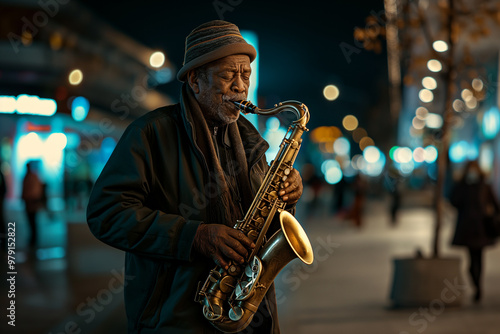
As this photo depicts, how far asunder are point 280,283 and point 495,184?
15.7 metres

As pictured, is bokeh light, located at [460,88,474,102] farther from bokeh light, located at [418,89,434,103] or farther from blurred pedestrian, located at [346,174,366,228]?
bokeh light, located at [418,89,434,103]

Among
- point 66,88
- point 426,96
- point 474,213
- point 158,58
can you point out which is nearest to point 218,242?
point 474,213

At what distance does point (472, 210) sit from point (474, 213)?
5cm

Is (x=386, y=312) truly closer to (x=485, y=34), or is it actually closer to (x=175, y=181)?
(x=485, y=34)

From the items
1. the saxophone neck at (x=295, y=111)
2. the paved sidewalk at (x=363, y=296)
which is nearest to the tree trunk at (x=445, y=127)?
the paved sidewalk at (x=363, y=296)

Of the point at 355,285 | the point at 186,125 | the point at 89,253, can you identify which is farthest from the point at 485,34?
the point at 89,253

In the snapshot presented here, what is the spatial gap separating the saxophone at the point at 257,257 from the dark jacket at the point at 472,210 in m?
6.05

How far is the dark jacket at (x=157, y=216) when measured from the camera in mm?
2510

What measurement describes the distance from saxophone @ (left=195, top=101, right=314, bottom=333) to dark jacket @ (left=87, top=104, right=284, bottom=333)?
0.08 meters

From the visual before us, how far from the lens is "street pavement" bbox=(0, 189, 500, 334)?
689cm

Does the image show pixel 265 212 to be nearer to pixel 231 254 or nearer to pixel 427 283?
pixel 231 254

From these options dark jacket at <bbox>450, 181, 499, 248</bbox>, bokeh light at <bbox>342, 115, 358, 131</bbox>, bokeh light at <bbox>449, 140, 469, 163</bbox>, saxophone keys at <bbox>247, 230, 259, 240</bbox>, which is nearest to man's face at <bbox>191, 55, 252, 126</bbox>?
saxophone keys at <bbox>247, 230, 259, 240</bbox>

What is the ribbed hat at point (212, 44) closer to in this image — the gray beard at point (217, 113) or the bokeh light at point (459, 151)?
the gray beard at point (217, 113)

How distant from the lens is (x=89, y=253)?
11.5 meters
